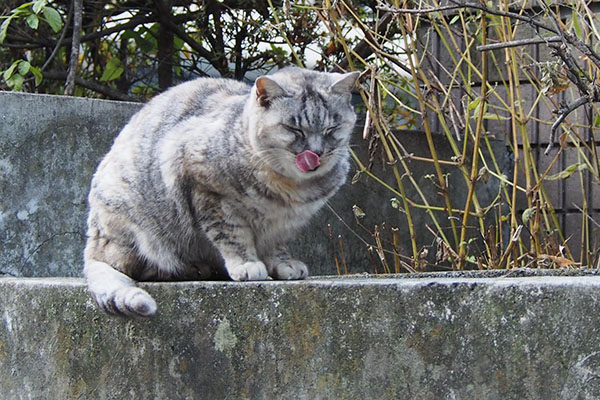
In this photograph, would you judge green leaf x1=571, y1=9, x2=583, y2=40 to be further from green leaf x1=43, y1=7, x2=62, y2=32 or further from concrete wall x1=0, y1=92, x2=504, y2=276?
green leaf x1=43, y1=7, x2=62, y2=32

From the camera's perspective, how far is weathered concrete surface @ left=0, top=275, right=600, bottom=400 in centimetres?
211

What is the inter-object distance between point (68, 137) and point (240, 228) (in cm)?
129

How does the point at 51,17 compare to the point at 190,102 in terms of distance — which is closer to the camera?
the point at 190,102

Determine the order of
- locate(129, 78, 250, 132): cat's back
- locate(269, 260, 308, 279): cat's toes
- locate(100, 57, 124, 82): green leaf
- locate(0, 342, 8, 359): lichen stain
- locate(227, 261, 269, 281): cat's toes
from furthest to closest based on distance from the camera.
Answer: locate(100, 57, 124, 82): green leaf, locate(129, 78, 250, 132): cat's back, locate(269, 260, 308, 279): cat's toes, locate(0, 342, 8, 359): lichen stain, locate(227, 261, 269, 281): cat's toes

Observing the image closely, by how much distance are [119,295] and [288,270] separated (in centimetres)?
73

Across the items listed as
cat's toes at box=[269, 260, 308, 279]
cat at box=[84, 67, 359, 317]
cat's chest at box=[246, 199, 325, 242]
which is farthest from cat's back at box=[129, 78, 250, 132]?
cat's toes at box=[269, 260, 308, 279]

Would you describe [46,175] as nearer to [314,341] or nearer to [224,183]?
[224,183]

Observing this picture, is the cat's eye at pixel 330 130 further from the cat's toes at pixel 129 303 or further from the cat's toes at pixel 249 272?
the cat's toes at pixel 129 303

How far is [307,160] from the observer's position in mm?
3000

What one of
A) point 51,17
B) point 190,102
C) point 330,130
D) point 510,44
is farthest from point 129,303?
point 51,17

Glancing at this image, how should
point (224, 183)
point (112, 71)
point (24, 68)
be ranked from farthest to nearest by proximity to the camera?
1. point (112, 71)
2. point (24, 68)
3. point (224, 183)

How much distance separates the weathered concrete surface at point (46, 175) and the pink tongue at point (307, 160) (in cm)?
137

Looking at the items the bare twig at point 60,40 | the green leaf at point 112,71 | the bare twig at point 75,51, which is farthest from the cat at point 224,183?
the green leaf at point 112,71

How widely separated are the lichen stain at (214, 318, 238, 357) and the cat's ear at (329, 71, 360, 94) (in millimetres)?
1039
